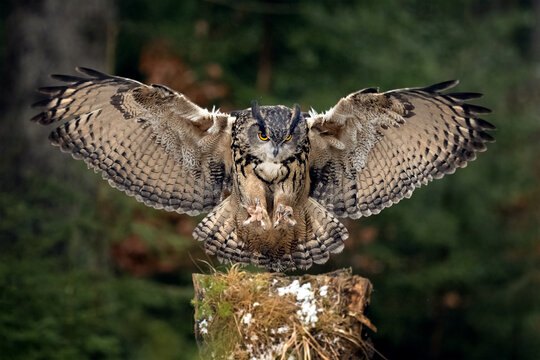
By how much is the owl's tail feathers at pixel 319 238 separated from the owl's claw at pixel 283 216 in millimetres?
320

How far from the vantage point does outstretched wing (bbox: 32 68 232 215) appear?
5555 millimetres

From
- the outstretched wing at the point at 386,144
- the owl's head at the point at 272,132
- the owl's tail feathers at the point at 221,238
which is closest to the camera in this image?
the owl's head at the point at 272,132

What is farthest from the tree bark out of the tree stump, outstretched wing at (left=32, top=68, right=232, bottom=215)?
the tree stump

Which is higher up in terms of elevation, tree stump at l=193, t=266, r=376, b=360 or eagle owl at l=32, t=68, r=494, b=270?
eagle owl at l=32, t=68, r=494, b=270

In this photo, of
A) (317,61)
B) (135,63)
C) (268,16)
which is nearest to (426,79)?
(317,61)

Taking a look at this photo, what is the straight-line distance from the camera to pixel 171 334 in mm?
8766

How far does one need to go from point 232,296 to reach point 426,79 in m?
6.22

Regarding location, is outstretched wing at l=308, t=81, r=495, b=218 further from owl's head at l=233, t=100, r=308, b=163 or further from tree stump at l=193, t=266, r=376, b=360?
tree stump at l=193, t=266, r=376, b=360

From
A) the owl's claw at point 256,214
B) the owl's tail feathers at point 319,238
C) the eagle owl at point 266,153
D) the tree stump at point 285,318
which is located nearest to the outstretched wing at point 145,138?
the eagle owl at point 266,153

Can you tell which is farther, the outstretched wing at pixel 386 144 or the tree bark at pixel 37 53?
the tree bark at pixel 37 53

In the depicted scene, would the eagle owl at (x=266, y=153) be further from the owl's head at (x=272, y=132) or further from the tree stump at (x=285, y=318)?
the tree stump at (x=285, y=318)

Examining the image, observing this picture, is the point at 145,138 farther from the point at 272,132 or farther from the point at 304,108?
the point at 304,108

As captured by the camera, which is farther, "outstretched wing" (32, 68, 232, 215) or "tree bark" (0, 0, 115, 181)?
"tree bark" (0, 0, 115, 181)

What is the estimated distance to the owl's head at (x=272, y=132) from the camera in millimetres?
5395
